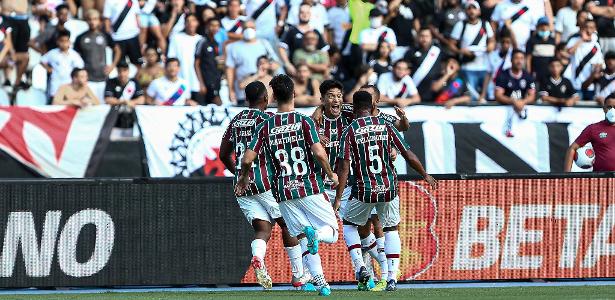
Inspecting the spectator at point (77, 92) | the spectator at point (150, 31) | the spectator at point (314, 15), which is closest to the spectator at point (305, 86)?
the spectator at point (314, 15)

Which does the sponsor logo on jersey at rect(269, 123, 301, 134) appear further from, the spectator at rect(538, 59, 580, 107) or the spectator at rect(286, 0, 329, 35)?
the spectator at rect(286, 0, 329, 35)

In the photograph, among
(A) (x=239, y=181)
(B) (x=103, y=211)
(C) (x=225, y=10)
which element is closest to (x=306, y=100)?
(C) (x=225, y=10)

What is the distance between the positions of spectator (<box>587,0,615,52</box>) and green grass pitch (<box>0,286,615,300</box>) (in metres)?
9.16

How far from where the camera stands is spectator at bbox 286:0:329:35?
2192cm

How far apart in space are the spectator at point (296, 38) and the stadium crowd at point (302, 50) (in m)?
0.02

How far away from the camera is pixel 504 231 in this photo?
15.6 meters

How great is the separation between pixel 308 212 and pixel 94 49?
9037 mm

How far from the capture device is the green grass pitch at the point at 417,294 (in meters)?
13.1

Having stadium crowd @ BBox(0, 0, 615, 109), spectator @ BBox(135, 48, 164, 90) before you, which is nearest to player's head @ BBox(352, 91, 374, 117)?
stadium crowd @ BBox(0, 0, 615, 109)

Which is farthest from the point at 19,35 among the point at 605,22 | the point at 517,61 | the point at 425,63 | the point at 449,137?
the point at 605,22

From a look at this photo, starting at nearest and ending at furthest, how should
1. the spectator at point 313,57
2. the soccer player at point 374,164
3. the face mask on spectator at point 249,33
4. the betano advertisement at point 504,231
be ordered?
the soccer player at point 374,164 < the betano advertisement at point 504,231 < the face mask on spectator at point 249,33 < the spectator at point 313,57

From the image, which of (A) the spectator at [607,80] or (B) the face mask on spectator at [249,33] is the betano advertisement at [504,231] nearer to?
(A) the spectator at [607,80]

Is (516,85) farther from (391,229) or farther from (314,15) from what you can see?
(391,229)

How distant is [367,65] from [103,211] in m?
7.29
